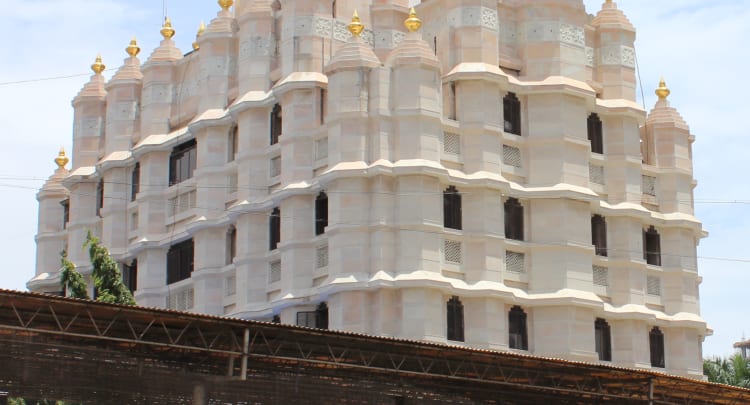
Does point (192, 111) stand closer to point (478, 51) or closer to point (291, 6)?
point (291, 6)

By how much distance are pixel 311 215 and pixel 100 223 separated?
1645 cm

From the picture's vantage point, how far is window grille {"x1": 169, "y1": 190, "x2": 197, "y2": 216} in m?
78.9

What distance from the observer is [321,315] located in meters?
70.7

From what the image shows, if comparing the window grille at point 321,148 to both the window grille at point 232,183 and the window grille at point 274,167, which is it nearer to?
the window grille at point 274,167

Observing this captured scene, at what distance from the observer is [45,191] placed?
89562 millimetres

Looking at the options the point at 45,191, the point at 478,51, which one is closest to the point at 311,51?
the point at 478,51

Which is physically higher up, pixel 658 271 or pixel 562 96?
pixel 562 96

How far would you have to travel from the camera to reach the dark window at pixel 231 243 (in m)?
76.7

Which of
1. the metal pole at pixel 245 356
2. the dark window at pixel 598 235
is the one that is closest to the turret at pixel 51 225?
the dark window at pixel 598 235

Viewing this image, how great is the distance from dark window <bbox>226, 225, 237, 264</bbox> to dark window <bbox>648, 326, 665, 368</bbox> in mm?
18187

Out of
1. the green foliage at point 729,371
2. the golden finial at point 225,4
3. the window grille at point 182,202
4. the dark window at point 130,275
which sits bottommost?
the green foliage at point 729,371

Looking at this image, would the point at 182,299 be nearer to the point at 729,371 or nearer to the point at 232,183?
the point at 232,183

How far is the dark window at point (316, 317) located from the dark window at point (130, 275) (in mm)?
13697

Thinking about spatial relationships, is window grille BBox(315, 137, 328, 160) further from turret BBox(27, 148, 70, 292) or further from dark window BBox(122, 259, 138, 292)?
turret BBox(27, 148, 70, 292)
